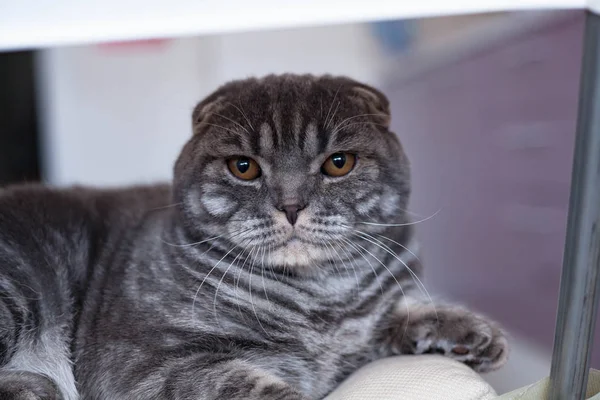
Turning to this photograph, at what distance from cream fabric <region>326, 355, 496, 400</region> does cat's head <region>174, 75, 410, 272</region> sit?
0.21 meters

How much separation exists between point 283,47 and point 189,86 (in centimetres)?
66

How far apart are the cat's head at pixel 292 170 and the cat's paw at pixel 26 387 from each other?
353mm

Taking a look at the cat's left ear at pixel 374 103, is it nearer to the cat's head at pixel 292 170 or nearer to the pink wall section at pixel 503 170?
the cat's head at pixel 292 170

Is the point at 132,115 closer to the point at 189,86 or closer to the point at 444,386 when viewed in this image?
the point at 189,86

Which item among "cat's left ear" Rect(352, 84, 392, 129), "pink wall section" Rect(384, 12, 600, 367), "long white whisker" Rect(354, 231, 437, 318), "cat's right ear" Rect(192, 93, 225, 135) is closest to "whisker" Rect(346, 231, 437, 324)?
"long white whisker" Rect(354, 231, 437, 318)

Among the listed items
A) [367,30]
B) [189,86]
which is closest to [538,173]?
[367,30]

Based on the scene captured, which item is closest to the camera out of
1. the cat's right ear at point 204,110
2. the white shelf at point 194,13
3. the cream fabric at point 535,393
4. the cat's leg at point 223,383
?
the white shelf at point 194,13

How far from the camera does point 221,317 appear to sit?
1055mm

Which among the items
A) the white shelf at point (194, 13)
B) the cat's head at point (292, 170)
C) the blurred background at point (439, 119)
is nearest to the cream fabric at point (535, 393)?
the cat's head at point (292, 170)

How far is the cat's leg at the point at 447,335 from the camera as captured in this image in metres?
1.06

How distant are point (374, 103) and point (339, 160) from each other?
15 centimetres

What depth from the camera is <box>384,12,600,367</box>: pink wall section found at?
2.25 meters

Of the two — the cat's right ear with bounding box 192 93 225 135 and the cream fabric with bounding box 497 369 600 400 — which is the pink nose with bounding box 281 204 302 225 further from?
the cream fabric with bounding box 497 369 600 400

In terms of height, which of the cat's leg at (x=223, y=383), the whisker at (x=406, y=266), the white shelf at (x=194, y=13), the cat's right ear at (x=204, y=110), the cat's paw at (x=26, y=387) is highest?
the white shelf at (x=194, y=13)
